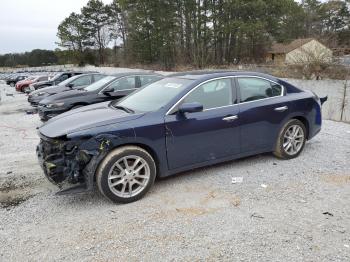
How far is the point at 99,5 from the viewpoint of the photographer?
59.2 metres

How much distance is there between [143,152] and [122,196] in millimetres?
A: 596

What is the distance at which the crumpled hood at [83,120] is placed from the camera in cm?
402

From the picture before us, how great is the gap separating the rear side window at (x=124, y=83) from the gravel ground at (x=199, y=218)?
4.50 m

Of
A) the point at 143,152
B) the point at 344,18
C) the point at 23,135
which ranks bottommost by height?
the point at 23,135

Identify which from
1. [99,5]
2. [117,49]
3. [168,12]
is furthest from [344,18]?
[99,5]

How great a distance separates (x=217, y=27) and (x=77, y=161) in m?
33.0

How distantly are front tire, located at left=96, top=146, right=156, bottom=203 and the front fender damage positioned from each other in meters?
0.10

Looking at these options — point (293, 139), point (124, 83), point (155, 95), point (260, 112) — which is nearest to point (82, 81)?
point (124, 83)

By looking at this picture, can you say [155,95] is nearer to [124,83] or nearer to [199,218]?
[199,218]

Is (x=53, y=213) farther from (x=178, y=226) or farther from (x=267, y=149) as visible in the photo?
(x=267, y=149)

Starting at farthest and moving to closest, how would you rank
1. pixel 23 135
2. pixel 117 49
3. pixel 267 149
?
pixel 117 49, pixel 23 135, pixel 267 149

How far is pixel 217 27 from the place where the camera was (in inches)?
1352

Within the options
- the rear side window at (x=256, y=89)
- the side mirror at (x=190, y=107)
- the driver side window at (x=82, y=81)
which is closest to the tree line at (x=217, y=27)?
the driver side window at (x=82, y=81)

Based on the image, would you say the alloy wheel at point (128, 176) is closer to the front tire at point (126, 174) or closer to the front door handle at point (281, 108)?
the front tire at point (126, 174)
